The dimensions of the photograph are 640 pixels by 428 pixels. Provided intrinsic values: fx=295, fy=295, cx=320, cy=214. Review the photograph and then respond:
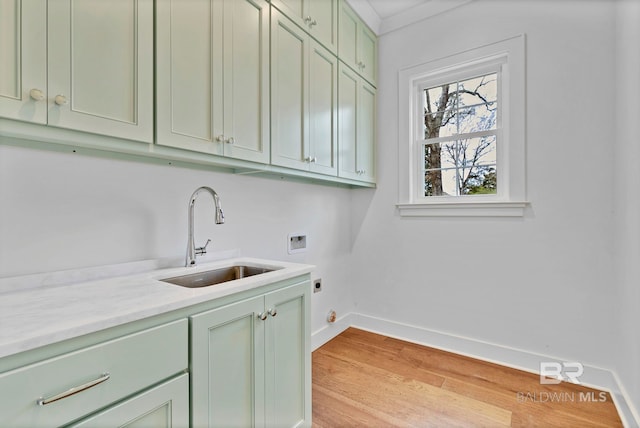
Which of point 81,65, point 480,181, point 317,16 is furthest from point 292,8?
point 480,181

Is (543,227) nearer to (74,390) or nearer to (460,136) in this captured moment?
(460,136)

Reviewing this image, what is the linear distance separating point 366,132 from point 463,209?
1012 mm

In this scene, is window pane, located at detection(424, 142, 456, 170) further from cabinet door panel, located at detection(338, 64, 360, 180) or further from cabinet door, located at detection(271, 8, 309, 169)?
cabinet door, located at detection(271, 8, 309, 169)

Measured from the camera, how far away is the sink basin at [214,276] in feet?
4.38

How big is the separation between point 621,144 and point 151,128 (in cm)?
245

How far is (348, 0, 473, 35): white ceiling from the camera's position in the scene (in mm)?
2355

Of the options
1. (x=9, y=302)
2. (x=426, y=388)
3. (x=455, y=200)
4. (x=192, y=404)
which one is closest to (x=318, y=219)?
(x=455, y=200)

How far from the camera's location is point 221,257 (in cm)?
166

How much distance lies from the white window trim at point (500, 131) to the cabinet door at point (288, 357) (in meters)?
1.52

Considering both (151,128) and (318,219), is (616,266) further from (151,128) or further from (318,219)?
(151,128)

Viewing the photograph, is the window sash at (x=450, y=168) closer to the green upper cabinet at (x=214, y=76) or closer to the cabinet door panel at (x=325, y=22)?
the cabinet door panel at (x=325, y=22)

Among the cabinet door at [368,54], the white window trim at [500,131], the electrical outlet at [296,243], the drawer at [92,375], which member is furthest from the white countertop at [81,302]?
the cabinet door at [368,54]

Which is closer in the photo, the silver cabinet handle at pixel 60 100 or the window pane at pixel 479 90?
the silver cabinet handle at pixel 60 100

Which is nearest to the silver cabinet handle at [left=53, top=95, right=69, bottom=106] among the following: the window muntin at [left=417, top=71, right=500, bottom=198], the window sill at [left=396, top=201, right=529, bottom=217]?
the window sill at [left=396, top=201, right=529, bottom=217]
